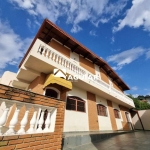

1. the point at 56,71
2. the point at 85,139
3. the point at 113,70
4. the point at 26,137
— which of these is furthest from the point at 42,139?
the point at 113,70

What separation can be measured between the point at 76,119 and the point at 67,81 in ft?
10.5

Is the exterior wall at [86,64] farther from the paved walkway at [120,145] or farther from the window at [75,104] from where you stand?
the paved walkway at [120,145]

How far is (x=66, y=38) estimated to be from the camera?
9.96 m

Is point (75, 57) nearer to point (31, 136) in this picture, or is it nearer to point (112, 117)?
point (112, 117)

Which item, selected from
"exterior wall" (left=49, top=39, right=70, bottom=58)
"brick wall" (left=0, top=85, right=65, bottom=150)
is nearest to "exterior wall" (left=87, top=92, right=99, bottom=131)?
"exterior wall" (left=49, top=39, right=70, bottom=58)

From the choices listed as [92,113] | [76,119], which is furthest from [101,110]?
[76,119]

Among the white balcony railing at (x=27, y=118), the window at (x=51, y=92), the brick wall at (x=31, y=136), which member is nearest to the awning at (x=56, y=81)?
the window at (x=51, y=92)

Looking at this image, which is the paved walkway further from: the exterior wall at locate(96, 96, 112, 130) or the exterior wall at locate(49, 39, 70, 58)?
the exterior wall at locate(49, 39, 70, 58)

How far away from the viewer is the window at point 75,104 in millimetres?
7797

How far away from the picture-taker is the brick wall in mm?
1975

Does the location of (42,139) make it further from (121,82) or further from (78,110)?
(121,82)

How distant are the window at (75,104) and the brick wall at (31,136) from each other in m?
4.84

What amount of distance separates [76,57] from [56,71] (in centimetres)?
513

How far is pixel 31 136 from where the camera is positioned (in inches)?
88.8
